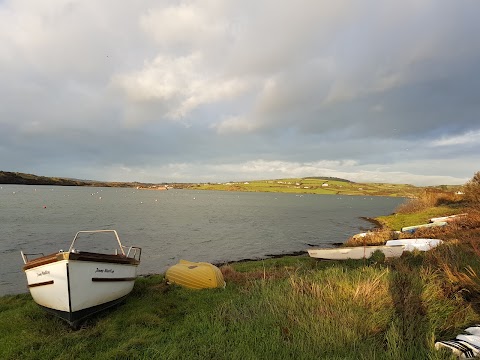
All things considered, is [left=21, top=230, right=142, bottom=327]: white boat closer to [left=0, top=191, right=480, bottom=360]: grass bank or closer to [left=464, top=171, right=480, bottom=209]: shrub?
[left=0, top=191, right=480, bottom=360]: grass bank

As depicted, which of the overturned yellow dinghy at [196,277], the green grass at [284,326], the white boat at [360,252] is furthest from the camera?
the white boat at [360,252]

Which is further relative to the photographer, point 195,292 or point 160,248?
point 160,248

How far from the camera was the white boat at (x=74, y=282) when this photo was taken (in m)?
8.96

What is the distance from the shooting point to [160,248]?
103 feet

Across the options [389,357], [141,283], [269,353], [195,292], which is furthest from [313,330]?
[141,283]

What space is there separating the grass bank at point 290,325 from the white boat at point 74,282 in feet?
1.73

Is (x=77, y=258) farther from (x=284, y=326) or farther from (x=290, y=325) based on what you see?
(x=290, y=325)

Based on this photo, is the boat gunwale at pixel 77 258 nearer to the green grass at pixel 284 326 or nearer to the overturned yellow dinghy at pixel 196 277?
the green grass at pixel 284 326

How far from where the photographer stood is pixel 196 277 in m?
13.0

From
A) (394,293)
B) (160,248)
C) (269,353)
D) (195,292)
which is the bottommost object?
(160,248)

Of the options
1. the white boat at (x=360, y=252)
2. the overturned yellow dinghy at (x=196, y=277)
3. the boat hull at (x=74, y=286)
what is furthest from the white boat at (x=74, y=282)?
the white boat at (x=360, y=252)

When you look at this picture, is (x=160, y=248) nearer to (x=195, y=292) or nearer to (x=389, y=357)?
(x=195, y=292)

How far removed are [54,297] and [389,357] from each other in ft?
30.3

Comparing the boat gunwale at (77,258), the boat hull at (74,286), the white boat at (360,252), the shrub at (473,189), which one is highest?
the shrub at (473,189)
